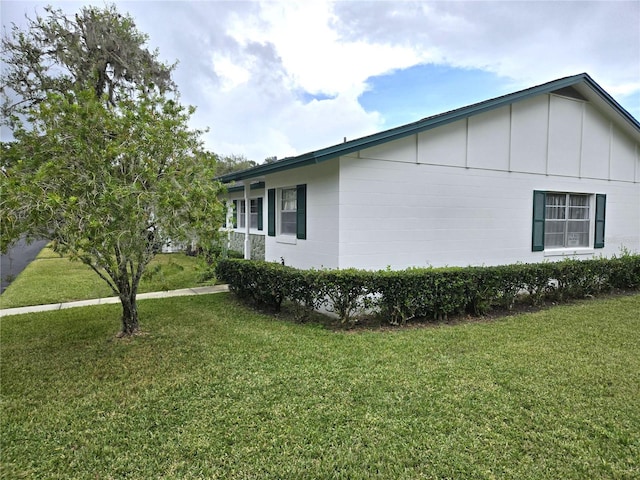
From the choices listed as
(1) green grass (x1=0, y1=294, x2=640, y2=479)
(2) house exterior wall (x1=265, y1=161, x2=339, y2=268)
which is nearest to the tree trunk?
(1) green grass (x1=0, y1=294, x2=640, y2=479)

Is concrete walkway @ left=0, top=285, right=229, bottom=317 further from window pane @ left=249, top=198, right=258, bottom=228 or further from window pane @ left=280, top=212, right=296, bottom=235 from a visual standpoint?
window pane @ left=249, top=198, right=258, bottom=228

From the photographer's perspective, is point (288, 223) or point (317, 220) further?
point (288, 223)

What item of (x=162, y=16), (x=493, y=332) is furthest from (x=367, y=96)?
(x=493, y=332)

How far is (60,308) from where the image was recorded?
24.4 feet

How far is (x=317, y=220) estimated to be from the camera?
7531mm

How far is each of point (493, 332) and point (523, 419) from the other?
8.80 ft

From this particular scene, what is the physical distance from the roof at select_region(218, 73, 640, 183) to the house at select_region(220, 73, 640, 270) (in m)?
0.03

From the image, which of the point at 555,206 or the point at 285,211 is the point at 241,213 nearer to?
the point at 285,211

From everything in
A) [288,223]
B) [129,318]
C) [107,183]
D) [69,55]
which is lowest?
[129,318]

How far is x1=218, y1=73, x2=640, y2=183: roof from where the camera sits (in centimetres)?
652

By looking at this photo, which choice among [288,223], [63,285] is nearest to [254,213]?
[288,223]

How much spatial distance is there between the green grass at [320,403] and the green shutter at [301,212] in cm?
271

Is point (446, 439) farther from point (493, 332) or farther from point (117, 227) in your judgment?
point (117, 227)

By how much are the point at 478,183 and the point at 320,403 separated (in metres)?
6.59
